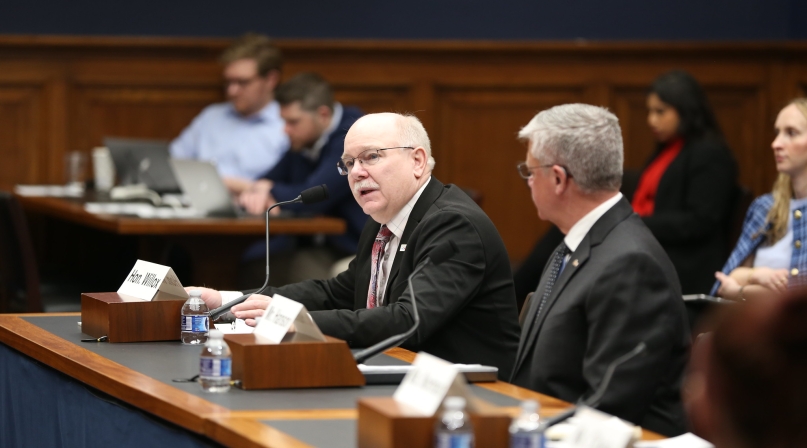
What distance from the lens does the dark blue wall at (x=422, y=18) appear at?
6859mm

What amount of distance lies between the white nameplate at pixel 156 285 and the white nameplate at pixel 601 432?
141cm

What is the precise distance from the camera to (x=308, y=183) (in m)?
5.45

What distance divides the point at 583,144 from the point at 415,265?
53 centimetres

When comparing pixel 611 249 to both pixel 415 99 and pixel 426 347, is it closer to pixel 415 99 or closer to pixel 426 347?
pixel 426 347

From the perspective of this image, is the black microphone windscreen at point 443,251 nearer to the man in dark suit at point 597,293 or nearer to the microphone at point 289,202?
the man in dark suit at point 597,293

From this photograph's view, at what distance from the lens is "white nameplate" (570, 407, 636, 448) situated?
5.07 ft

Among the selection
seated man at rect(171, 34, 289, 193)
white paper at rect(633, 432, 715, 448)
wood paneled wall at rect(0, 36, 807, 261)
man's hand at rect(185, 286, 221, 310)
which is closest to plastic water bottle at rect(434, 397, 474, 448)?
white paper at rect(633, 432, 715, 448)

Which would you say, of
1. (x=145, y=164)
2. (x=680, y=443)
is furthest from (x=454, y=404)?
(x=145, y=164)

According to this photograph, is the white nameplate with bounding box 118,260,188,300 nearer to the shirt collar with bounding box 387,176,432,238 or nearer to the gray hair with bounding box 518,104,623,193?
the shirt collar with bounding box 387,176,432,238

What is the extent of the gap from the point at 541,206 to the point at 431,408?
4.02 ft

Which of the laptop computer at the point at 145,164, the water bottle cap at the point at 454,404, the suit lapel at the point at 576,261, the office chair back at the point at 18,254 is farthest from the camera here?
the laptop computer at the point at 145,164

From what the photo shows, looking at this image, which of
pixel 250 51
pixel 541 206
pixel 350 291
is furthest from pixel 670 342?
pixel 250 51

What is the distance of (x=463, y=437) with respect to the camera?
1554 millimetres

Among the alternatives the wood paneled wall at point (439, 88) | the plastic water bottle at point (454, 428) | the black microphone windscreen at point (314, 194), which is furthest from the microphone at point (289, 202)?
the wood paneled wall at point (439, 88)
